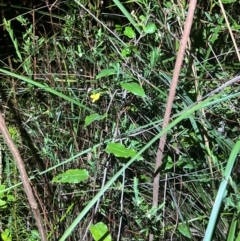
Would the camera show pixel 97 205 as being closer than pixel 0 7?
Yes

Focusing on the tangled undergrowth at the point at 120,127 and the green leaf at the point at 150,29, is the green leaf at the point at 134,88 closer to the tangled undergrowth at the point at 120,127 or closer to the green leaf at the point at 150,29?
the tangled undergrowth at the point at 120,127

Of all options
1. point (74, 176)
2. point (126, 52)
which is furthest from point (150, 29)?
point (74, 176)

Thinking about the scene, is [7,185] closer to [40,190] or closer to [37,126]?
[40,190]

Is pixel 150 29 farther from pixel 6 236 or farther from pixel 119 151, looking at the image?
pixel 6 236

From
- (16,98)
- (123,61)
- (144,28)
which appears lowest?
(16,98)

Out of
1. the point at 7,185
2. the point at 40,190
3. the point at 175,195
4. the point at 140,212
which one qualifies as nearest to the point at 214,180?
the point at 175,195

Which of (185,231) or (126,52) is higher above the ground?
(126,52)

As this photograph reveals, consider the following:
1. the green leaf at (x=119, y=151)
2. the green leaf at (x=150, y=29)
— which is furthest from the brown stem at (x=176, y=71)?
the green leaf at (x=150, y=29)

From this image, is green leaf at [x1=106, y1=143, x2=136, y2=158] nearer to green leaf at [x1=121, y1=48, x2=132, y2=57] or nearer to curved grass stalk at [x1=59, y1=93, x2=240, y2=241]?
curved grass stalk at [x1=59, y1=93, x2=240, y2=241]

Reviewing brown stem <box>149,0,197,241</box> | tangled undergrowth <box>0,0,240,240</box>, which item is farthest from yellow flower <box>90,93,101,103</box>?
brown stem <box>149,0,197,241</box>

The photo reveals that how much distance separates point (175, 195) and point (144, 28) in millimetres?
420

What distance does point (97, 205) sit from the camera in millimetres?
1135

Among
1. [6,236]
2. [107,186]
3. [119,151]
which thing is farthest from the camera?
[6,236]

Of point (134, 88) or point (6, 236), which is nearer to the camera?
point (134, 88)
